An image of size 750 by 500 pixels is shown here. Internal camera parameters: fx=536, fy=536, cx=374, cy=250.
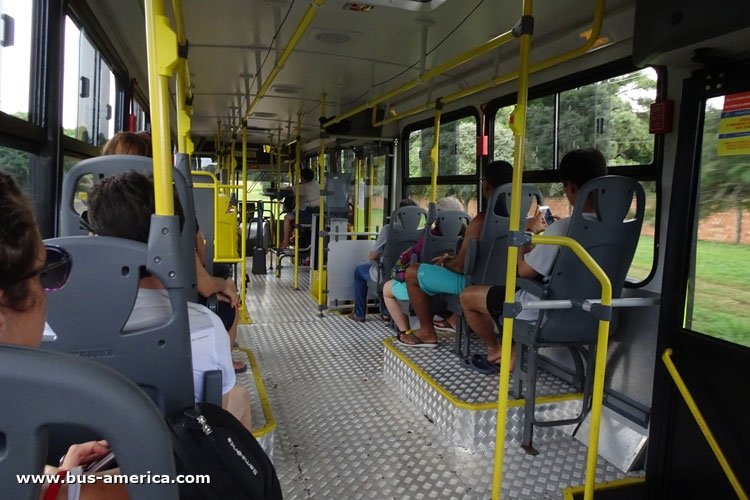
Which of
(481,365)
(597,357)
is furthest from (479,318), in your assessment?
(597,357)

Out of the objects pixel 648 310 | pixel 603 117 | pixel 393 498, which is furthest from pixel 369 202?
pixel 393 498

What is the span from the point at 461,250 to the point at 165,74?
2735mm

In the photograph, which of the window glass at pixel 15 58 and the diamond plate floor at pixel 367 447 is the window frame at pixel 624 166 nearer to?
the diamond plate floor at pixel 367 447

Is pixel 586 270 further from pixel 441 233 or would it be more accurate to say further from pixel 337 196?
pixel 337 196

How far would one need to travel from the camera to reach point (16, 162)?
2.36m

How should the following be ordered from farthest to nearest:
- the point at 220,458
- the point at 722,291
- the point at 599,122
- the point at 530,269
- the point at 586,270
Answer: the point at 599,122, the point at 530,269, the point at 586,270, the point at 722,291, the point at 220,458

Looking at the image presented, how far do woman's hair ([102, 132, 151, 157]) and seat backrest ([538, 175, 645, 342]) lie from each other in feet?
6.99

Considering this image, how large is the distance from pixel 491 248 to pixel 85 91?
291 cm

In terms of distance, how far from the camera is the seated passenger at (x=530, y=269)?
290 centimetres

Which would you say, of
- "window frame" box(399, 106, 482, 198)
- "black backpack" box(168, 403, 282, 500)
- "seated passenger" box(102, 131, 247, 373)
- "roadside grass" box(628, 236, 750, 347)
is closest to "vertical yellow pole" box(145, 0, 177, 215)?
"black backpack" box(168, 403, 282, 500)

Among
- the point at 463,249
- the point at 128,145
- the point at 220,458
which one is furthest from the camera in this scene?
the point at 463,249

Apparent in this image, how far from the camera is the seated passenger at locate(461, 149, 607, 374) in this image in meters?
2.90

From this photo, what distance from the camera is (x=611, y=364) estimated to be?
3229 mm

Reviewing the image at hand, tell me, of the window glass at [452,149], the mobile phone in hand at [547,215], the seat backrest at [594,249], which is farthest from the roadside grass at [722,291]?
the window glass at [452,149]
